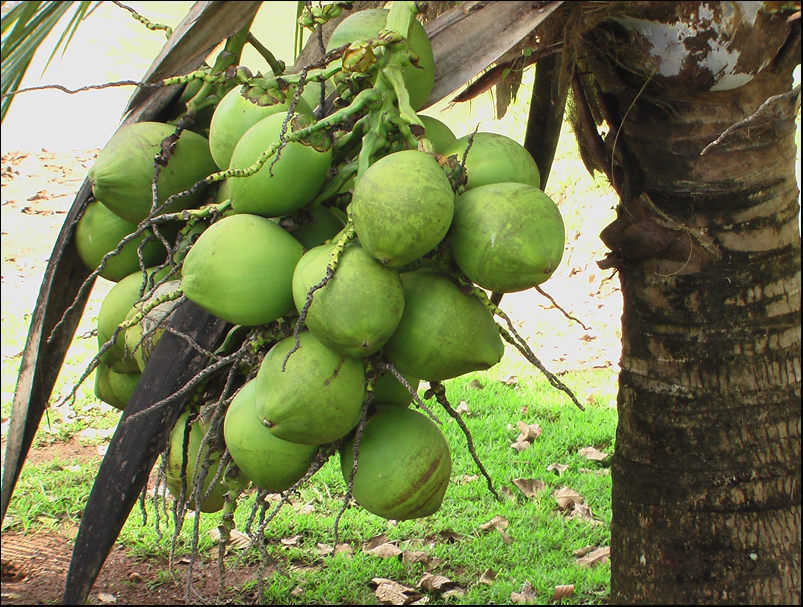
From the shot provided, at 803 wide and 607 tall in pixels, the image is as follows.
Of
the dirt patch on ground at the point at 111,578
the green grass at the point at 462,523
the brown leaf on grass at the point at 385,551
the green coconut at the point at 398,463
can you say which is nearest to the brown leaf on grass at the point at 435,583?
the green grass at the point at 462,523

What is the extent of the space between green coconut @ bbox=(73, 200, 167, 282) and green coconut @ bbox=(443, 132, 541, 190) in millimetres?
595

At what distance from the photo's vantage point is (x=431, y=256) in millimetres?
1063

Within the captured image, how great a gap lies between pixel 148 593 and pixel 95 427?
171cm

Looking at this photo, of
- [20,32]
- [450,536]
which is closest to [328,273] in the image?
[20,32]

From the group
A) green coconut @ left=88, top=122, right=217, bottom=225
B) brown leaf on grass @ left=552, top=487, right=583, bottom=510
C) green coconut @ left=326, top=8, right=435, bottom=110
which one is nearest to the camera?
green coconut @ left=326, top=8, right=435, bottom=110

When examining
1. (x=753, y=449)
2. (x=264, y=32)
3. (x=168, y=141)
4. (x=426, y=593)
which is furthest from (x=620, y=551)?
(x=264, y=32)

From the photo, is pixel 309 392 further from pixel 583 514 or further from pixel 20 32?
pixel 583 514

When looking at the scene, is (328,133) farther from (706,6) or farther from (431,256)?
(706,6)

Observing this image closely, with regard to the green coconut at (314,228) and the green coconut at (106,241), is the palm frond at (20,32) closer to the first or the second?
the green coconut at (106,241)

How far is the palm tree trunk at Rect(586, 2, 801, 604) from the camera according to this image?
1386 millimetres

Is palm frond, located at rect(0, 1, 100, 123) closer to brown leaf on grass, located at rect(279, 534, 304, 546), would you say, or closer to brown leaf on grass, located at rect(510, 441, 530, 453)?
brown leaf on grass, located at rect(279, 534, 304, 546)

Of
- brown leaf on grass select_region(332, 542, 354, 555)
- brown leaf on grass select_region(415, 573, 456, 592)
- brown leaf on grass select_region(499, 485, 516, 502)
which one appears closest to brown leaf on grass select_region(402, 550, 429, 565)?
brown leaf on grass select_region(415, 573, 456, 592)

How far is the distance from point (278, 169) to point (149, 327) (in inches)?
15.0

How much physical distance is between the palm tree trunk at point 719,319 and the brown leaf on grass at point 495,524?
1837 mm
